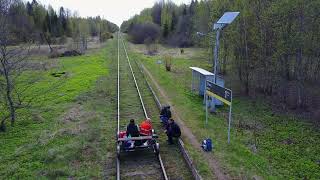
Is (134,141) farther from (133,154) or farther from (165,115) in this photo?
(165,115)

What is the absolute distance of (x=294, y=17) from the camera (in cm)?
2366

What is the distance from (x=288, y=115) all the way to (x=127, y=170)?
12.1m

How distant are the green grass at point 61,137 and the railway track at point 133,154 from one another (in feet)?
2.10

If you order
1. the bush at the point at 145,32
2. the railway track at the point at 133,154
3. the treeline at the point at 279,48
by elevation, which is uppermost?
the bush at the point at 145,32

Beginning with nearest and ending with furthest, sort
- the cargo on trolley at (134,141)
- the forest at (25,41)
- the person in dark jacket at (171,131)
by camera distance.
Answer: the cargo on trolley at (134,141) < the person in dark jacket at (171,131) < the forest at (25,41)

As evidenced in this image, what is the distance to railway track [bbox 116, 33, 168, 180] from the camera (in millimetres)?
12523

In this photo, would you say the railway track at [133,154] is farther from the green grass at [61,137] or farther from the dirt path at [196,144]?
the dirt path at [196,144]

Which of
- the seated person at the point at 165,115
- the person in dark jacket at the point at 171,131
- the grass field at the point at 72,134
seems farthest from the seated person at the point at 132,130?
the seated person at the point at 165,115

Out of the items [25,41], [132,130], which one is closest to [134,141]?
[132,130]

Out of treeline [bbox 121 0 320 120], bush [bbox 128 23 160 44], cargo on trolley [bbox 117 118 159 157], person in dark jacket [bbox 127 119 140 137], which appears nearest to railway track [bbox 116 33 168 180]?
cargo on trolley [bbox 117 118 159 157]

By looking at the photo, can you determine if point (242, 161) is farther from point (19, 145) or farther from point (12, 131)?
point (12, 131)

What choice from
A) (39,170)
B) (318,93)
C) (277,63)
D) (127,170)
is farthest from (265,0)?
(39,170)

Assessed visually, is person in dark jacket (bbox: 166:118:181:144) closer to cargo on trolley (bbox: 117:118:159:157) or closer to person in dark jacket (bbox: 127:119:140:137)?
cargo on trolley (bbox: 117:118:159:157)

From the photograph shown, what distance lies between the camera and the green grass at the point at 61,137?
12992mm
